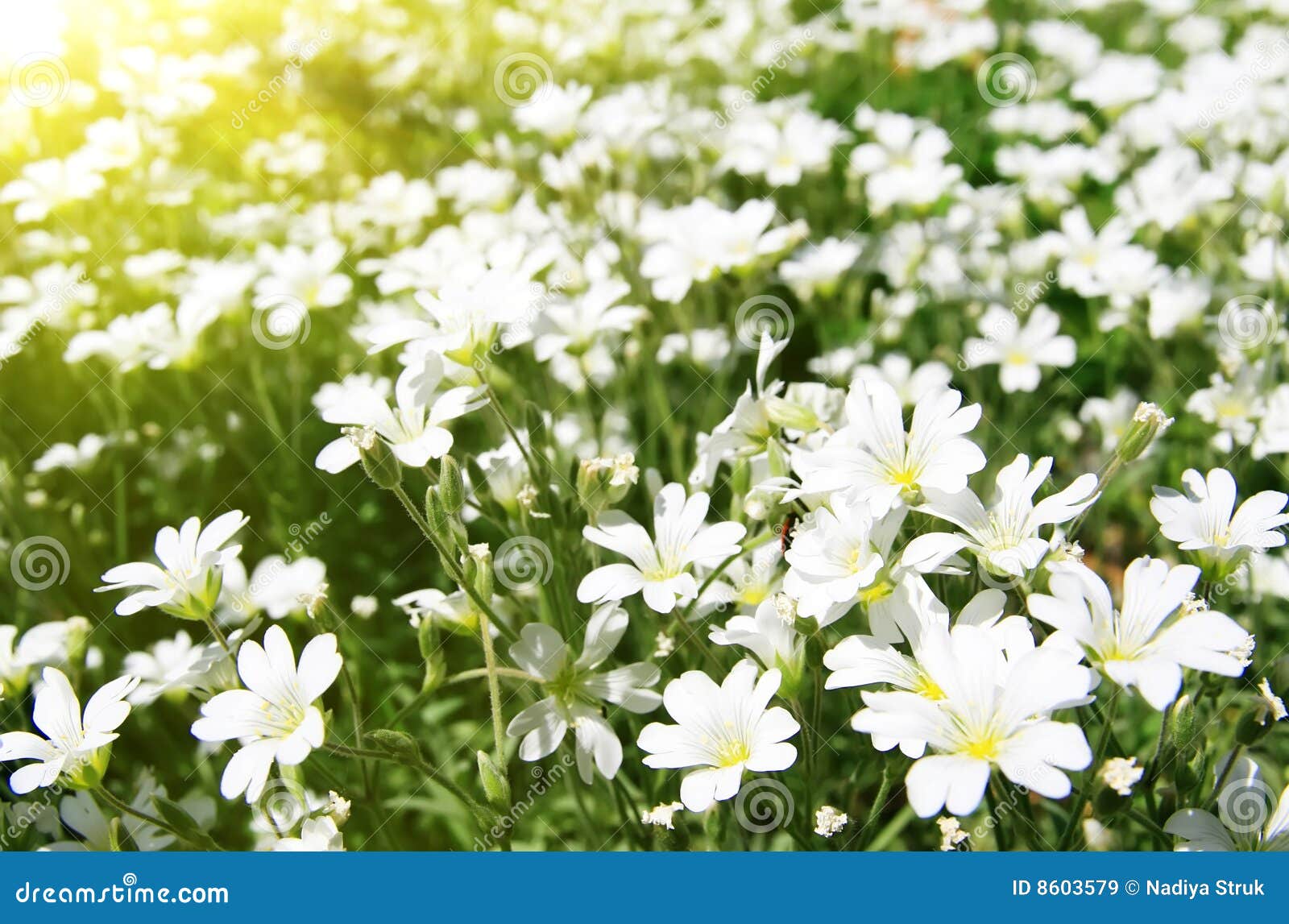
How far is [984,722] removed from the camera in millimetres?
1325

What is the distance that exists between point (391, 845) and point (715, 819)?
2.36ft

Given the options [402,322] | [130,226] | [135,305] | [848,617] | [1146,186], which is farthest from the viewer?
[130,226]

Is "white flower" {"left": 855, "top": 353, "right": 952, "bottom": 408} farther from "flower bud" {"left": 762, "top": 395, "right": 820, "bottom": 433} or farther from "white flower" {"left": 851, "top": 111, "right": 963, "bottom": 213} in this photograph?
"flower bud" {"left": 762, "top": 395, "right": 820, "bottom": 433}

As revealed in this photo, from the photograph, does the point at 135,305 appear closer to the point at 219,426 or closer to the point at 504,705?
the point at 219,426

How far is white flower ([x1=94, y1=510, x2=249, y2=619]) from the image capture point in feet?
5.58

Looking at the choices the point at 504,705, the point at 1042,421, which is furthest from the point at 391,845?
the point at 1042,421

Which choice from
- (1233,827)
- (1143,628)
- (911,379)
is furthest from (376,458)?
(911,379)

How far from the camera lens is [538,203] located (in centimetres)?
376

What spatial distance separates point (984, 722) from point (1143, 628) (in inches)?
10.9

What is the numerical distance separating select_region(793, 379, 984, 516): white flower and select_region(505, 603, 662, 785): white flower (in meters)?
0.41


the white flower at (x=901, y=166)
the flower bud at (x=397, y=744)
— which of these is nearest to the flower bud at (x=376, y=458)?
the flower bud at (x=397, y=744)

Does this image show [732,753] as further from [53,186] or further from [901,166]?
[53,186]
